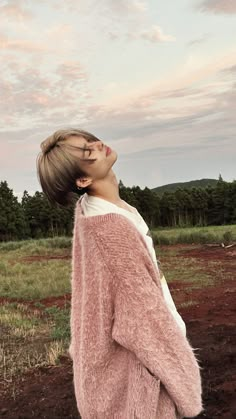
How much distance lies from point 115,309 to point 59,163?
454 millimetres

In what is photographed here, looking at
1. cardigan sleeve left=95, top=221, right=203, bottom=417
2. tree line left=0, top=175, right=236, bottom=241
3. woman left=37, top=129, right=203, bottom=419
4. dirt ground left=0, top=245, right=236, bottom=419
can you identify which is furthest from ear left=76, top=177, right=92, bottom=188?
tree line left=0, top=175, right=236, bottom=241

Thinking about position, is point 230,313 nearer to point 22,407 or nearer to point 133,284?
point 22,407

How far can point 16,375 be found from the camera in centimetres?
553

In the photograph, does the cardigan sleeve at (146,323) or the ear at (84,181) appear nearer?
the cardigan sleeve at (146,323)

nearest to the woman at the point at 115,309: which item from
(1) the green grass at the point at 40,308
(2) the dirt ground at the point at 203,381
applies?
(2) the dirt ground at the point at 203,381

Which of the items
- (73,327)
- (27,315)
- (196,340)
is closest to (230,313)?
(196,340)

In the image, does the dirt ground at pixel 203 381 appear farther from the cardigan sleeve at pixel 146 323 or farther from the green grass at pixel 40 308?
the cardigan sleeve at pixel 146 323

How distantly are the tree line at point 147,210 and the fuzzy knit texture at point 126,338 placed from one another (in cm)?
4027

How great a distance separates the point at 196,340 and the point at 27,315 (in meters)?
3.63

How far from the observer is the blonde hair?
1589 mm

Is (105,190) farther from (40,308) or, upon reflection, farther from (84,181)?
(40,308)

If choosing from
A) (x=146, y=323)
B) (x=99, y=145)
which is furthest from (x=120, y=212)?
(x=146, y=323)

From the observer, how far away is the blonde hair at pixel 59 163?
1589 millimetres

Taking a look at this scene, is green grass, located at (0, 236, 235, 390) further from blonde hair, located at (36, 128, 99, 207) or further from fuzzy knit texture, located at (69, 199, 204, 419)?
blonde hair, located at (36, 128, 99, 207)
